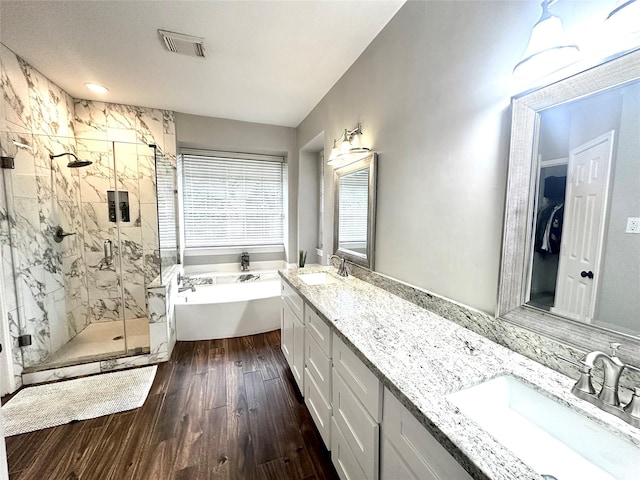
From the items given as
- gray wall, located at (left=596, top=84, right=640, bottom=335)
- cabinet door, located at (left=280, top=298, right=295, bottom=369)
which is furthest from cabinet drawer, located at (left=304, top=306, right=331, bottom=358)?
gray wall, located at (left=596, top=84, right=640, bottom=335)

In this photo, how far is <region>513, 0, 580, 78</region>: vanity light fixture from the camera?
82cm

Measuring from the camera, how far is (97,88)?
257cm

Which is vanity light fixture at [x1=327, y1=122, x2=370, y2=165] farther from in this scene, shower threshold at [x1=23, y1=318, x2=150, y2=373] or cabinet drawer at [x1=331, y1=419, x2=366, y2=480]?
shower threshold at [x1=23, y1=318, x2=150, y2=373]

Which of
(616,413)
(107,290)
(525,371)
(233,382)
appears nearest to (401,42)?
(525,371)

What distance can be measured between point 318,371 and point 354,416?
0.44 metres

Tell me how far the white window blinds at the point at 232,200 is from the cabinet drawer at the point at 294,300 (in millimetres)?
1837

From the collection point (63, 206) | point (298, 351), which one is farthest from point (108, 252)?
point (298, 351)

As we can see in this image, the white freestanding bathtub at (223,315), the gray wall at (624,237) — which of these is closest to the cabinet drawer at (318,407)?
the gray wall at (624,237)

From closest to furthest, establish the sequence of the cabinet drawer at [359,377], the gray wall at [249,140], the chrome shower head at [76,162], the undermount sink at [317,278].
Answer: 1. the cabinet drawer at [359,377]
2. the undermount sink at [317,278]
3. the chrome shower head at [76,162]
4. the gray wall at [249,140]

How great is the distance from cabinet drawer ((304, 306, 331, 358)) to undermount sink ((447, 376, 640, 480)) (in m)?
0.68

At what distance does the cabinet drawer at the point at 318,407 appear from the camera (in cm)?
139

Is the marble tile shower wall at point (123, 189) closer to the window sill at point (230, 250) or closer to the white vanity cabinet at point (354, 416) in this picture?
the window sill at point (230, 250)

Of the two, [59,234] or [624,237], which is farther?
[59,234]

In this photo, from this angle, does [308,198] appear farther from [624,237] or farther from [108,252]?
[624,237]
